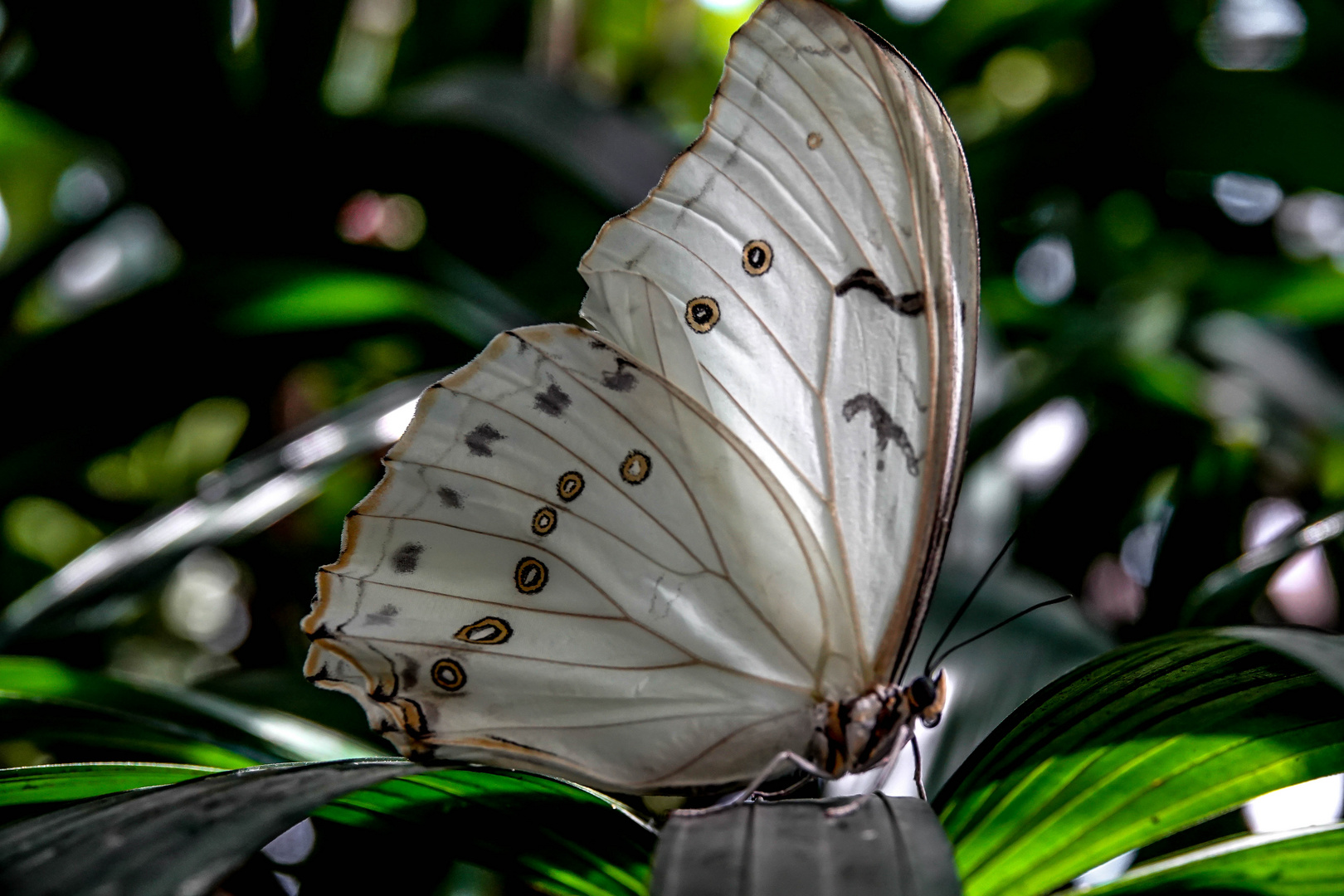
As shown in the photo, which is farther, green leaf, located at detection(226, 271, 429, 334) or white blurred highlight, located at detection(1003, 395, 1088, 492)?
white blurred highlight, located at detection(1003, 395, 1088, 492)

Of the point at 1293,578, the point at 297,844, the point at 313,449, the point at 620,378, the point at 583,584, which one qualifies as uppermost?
the point at 1293,578

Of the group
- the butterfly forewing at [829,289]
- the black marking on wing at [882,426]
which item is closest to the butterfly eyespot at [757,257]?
the butterfly forewing at [829,289]

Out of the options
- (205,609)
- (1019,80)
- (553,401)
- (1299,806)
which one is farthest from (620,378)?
(1019,80)

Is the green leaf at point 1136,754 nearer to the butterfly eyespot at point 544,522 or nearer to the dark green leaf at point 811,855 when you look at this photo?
the dark green leaf at point 811,855

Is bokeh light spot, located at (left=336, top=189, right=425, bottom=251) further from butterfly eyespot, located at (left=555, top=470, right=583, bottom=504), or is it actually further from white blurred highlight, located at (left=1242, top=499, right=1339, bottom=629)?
white blurred highlight, located at (left=1242, top=499, right=1339, bottom=629)

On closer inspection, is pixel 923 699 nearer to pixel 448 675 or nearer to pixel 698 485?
pixel 698 485

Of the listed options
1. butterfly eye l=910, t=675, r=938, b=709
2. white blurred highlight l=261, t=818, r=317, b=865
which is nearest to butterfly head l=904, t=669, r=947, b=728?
butterfly eye l=910, t=675, r=938, b=709
